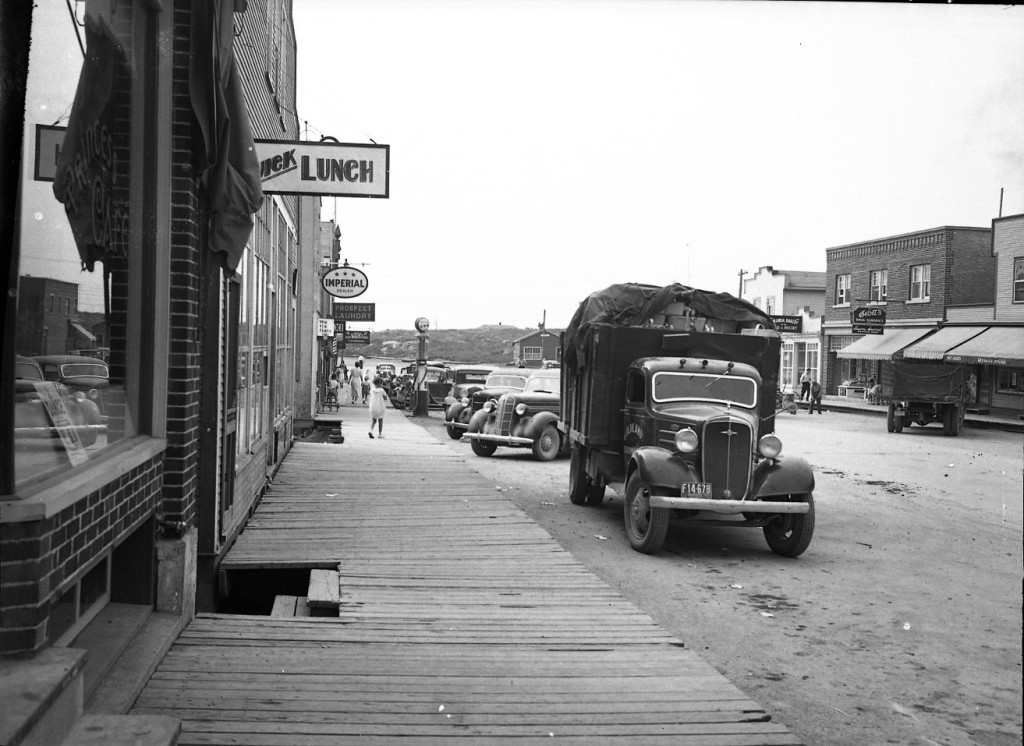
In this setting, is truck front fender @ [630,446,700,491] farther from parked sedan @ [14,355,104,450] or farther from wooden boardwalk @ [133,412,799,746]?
parked sedan @ [14,355,104,450]

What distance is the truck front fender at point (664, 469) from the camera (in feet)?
31.8

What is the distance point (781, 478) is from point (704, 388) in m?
1.64

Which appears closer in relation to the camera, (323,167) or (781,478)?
(323,167)

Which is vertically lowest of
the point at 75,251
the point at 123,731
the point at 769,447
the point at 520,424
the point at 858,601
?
the point at 858,601

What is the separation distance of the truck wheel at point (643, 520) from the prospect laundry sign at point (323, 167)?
432 cm

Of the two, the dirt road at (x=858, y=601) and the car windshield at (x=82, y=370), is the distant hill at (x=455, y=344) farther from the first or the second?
the car windshield at (x=82, y=370)

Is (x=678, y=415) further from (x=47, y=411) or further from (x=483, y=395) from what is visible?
(x=483, y=395)

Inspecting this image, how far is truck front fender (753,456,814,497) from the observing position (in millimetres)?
9758

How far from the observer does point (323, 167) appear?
8.07 meters

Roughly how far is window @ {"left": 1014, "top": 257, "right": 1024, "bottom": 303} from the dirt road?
68.0 ft

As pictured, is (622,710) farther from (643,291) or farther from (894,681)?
(643,291)

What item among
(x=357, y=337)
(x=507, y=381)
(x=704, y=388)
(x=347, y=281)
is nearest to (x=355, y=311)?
(x=347, y=281)

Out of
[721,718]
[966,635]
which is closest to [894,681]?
[966,635]

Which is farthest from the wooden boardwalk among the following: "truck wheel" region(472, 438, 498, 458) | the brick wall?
"truck wheel" region(472, 438, 498, 458)
